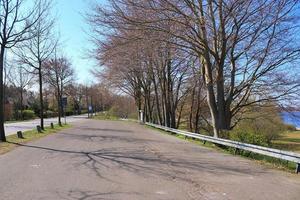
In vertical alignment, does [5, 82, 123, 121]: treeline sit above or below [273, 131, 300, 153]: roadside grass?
above

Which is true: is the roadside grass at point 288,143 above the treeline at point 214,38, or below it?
below

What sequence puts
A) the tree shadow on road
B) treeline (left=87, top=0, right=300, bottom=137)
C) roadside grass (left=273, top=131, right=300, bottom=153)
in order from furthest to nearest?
roadside grass (left=273, top=131, right=300, bottom=153) < treeline (left=87, top=0, right=300, bottom=137) < the tree shadow on road

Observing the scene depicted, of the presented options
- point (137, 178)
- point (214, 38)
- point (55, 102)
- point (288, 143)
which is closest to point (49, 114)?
point (55, 102)

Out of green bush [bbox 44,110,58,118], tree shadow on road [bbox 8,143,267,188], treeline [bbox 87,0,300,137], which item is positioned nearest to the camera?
tree shadow on road [bbox 8,143,267,188]

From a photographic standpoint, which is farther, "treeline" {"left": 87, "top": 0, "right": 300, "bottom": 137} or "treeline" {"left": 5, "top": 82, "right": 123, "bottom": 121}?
"treeline" {"left": 5, "top": 82, "right": 123, "bottom": 121}

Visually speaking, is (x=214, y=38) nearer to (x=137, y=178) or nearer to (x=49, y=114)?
(x=137, y=178)

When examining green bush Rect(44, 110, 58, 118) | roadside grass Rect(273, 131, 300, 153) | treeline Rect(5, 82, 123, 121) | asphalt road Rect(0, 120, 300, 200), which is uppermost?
treeline Rect(5, 82, 123, 121)

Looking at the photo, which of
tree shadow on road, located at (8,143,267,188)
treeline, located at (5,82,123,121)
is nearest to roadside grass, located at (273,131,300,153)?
tree shadow on road, located at (8,143,267,188)

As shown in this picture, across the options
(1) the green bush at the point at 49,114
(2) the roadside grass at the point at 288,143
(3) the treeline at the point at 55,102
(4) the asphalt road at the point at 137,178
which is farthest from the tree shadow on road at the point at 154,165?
(1) the green bush at the point at 49,114

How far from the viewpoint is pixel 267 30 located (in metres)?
23.8

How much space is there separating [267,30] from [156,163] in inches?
538

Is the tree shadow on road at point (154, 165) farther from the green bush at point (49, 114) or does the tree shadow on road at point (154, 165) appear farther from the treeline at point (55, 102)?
the green bush at point (49, 114)

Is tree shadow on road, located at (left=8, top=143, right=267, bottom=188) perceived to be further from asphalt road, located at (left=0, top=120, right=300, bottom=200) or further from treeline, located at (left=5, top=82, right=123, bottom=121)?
treeline, located at (left=5, top=82, right=123, bottom=121)

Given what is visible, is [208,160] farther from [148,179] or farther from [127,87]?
[127,87]
